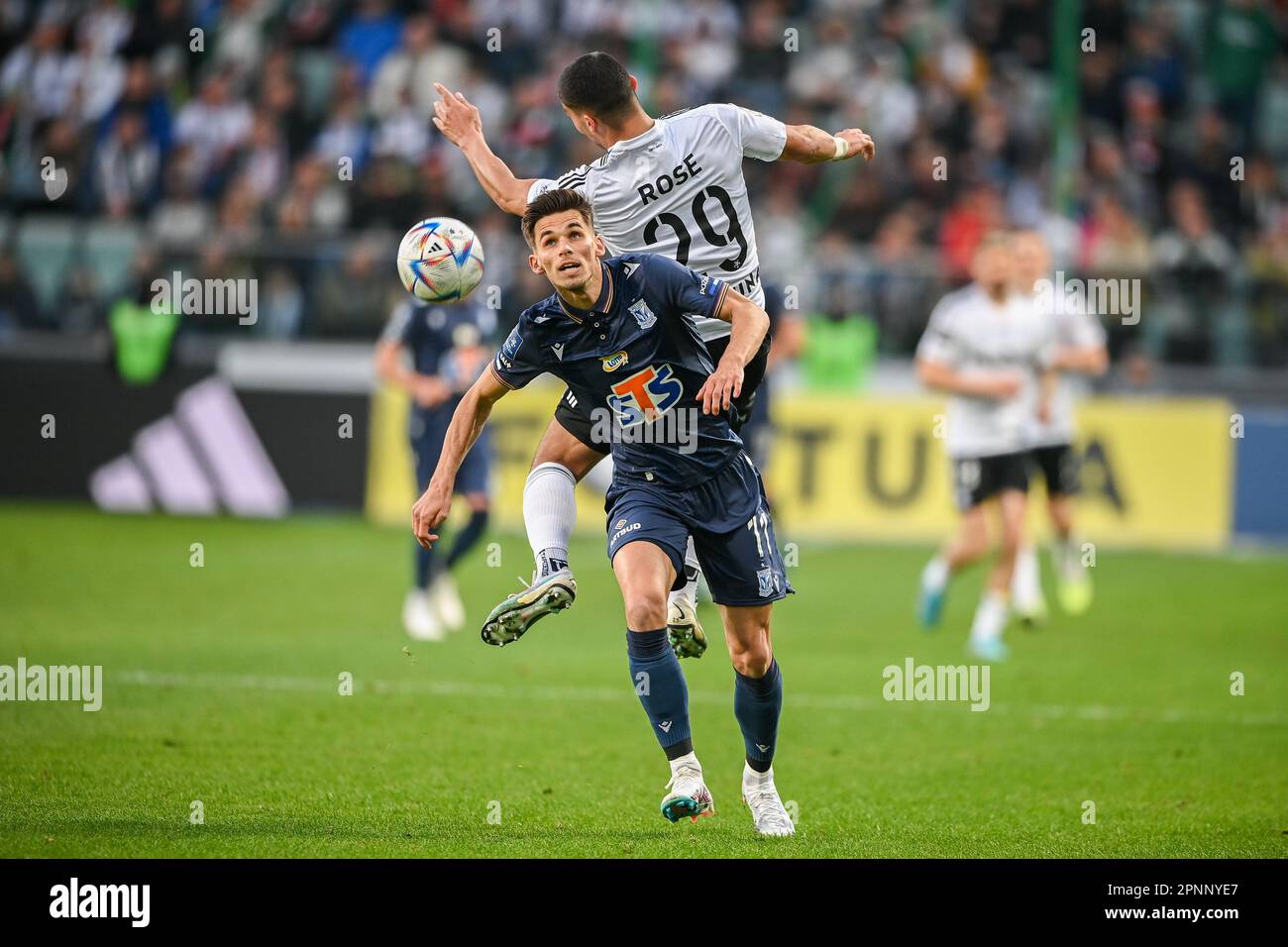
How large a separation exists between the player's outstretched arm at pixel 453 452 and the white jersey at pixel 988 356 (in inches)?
248

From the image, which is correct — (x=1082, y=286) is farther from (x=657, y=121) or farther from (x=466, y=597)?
(x=657, y=121)

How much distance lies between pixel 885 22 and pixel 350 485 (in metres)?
10.1

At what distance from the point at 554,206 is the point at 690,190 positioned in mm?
999

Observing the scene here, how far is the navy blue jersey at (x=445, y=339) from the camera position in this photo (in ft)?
41.2

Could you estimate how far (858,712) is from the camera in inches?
401

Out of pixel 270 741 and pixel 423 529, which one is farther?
pixel 270 741

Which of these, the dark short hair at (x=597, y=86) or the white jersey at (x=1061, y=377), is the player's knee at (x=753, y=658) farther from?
the white jersey at (x=1061, y=377)

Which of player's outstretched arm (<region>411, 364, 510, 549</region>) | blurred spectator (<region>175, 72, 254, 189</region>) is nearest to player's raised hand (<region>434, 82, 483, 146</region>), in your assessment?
player's outstretched arm (<region>411, 364, 510, 549</region>)
